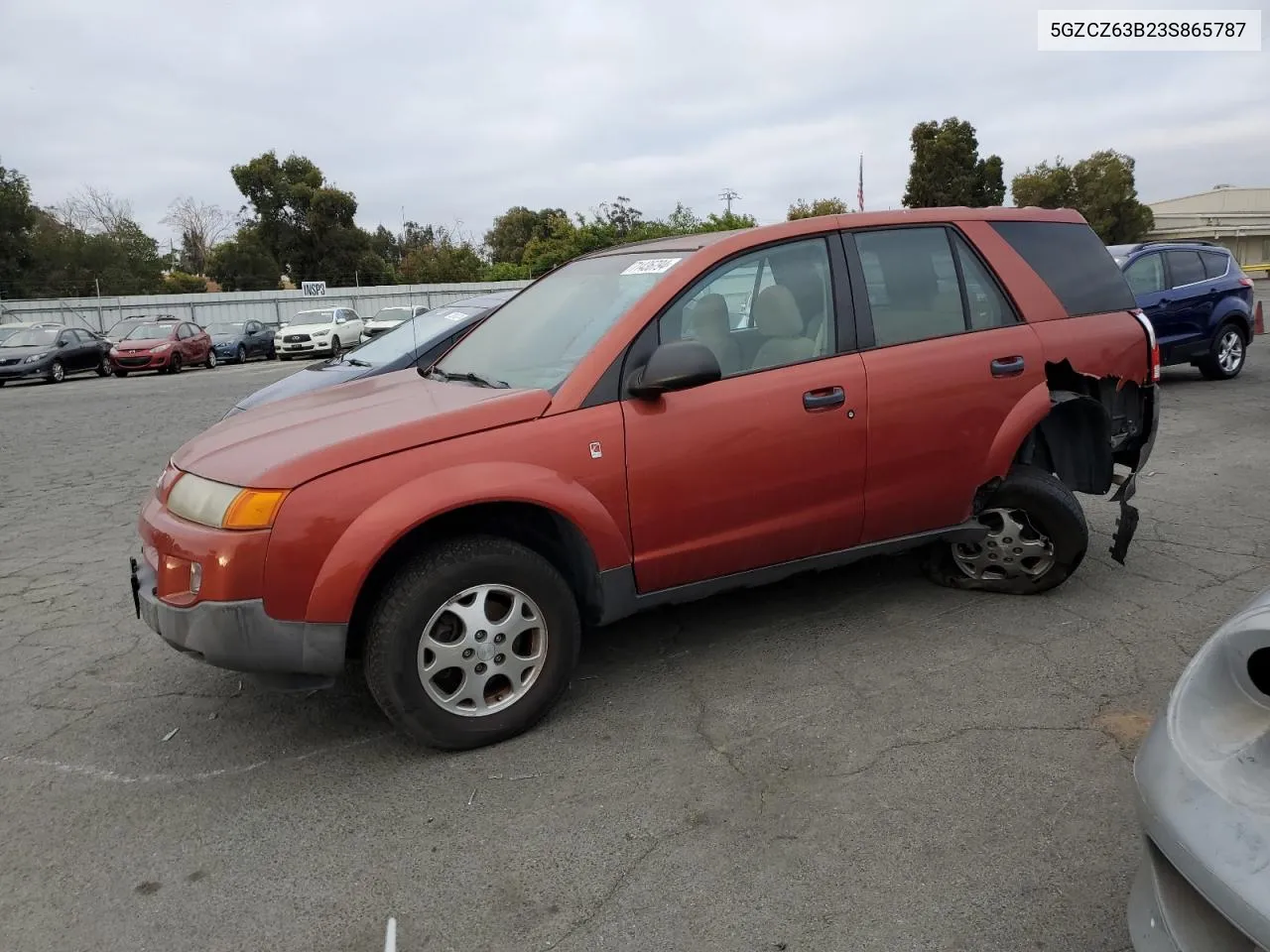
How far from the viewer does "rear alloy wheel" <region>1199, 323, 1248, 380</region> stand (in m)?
11.8

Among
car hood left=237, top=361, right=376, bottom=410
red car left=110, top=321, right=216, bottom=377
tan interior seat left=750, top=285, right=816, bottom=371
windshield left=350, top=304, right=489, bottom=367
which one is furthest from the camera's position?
red car left=110, top=321, right=216, bottom=377

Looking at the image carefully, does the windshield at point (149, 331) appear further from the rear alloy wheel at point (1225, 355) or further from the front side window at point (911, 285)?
the front side window at point (911, 285)

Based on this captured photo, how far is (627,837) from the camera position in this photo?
9.01 feet

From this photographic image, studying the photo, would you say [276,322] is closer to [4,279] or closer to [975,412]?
[4,279]

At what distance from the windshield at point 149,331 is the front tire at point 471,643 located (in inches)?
957

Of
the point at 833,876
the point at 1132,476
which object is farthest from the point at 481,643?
the point at 1132,476

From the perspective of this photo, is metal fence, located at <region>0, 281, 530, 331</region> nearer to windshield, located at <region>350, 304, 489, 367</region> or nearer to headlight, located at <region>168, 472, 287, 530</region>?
windshield, located at <region>350, 304, 489, 367</region>

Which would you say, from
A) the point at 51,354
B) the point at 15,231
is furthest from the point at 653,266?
the point at 15,231

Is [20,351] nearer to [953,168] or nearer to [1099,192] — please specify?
[953,168]

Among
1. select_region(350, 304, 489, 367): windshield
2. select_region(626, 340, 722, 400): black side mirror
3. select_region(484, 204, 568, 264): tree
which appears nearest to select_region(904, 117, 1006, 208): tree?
select_region(484, 204, 568, 264): tree

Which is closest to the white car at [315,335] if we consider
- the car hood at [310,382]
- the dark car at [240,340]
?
the dark car at [240,340]

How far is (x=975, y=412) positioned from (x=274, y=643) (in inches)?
116

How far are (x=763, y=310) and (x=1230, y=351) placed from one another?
10.8 metres

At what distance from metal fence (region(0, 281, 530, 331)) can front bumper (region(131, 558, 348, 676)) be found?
105 ft
